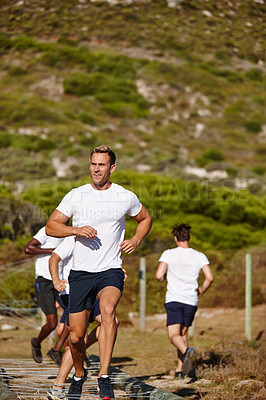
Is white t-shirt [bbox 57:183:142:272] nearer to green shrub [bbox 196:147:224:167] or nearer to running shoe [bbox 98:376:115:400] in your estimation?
running shoe [bbox 98:376:115:400]

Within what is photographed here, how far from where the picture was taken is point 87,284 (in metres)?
4.84

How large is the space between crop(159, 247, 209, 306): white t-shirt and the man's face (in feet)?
7.27

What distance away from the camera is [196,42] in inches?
2889

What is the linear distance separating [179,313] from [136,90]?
7117 cm

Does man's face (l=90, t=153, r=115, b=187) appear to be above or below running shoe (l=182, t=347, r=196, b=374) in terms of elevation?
above

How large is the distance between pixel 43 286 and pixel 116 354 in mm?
2660

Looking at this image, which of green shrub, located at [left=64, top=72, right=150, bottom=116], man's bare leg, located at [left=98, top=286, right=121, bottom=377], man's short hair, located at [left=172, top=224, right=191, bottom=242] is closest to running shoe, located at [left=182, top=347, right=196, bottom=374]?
man's short hair, located at [left=172, top=224, right=191, bottom=242]

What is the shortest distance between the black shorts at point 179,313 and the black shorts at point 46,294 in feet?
4.47

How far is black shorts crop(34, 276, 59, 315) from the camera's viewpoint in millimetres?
7129

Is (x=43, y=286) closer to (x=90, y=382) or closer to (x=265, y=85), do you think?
(x=90, y=382)

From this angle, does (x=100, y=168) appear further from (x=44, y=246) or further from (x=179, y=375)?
(x=179, y=375)

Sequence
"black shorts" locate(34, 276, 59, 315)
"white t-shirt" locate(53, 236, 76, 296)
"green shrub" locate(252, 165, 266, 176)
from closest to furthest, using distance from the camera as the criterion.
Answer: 1. "white t-shirt" locate(53, 236, 76, 296)
2. "black shorts" locate(34, 276, 59, 315)
3. "green shrub" locate(252, 165, 266, 176)

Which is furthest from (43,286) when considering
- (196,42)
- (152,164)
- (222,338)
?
(196,42)

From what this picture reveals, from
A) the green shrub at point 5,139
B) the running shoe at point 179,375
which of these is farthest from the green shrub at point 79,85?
the running shoe at point 179,375
